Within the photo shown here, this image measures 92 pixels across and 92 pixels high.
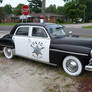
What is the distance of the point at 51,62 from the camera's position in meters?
4.55

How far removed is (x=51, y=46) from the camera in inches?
176

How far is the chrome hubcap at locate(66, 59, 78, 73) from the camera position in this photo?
4.11 m

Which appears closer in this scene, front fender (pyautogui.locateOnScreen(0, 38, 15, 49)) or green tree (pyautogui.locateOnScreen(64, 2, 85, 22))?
front fender (pyautogui.locateOnScreen(0, 38, 15, 49))

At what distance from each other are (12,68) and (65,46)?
2.17 m

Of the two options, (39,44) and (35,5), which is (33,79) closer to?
(39,44)

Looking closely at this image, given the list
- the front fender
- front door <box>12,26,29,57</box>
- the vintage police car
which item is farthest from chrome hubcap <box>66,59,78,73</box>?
the front fender

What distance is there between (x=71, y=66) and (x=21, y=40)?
2.27 meters

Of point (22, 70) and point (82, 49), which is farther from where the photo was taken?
point (22, 70)

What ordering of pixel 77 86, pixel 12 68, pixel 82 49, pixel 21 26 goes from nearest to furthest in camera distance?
pixel 77 86
pixel 82 49
pixel 12 68
pixel 21 26

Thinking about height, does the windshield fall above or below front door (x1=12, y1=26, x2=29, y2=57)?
above

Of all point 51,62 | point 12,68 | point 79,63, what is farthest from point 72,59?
point 12,68

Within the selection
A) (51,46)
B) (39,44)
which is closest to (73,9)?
(39,44)

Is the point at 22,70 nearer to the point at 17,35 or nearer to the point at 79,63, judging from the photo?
the point at 17,35

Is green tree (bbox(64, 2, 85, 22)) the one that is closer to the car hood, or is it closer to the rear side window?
the rear side window
